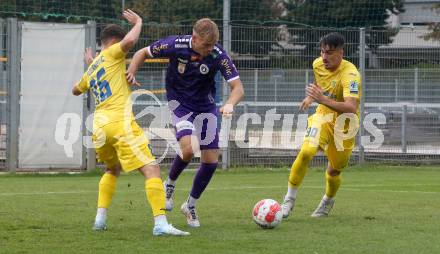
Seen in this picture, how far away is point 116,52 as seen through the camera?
26.1ft

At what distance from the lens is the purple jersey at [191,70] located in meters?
8.52

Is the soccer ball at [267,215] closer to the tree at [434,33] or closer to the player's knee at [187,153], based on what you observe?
the player's knee at [187,153]

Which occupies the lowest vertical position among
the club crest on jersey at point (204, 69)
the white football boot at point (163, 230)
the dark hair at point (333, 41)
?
the white football boot at point (163, 230)

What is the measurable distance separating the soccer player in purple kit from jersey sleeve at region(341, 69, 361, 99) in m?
1.27

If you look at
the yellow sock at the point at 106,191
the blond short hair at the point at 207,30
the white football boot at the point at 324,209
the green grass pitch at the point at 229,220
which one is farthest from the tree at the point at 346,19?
the yellow sock at the point at 106,191

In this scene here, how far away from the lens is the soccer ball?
8242 mm

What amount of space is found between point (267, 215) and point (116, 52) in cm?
207

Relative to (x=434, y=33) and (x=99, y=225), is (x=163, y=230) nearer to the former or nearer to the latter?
(x=99, y=225)

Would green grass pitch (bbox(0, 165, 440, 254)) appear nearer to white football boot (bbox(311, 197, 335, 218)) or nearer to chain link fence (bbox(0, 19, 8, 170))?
white football boot (bbox(311, 197, 335, 218))

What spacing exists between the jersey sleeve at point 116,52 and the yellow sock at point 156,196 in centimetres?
117

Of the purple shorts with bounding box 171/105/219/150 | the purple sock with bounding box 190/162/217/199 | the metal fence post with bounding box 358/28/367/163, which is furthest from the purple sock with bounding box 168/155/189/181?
the metal fence post with bounding box 358/28/367/163

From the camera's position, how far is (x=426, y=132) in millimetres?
19562

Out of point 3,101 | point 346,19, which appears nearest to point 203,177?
point 3,101

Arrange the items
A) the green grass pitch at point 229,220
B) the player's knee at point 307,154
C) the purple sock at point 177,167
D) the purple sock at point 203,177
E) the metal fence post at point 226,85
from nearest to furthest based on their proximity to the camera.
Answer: the green grass pitch at point 229,220 < the purple sock at point 203,177 < the purple sock at point 177,167 < the player's knee at point 307,154 < the metal fence post at point 226,85
